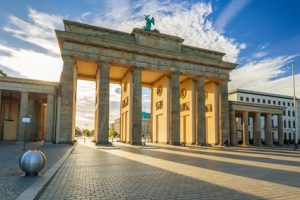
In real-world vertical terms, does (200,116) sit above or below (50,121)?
above

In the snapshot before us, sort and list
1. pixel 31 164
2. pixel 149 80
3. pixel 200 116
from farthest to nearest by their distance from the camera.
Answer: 1. pixel 149 80
2. pixel 200 116
3. pixel 31 164

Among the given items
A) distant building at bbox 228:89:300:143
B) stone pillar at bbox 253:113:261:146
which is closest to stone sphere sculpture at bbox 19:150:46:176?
stone pillar at bbox 253:113:261:146

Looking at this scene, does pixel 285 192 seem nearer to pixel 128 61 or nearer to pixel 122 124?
pixel 128 61

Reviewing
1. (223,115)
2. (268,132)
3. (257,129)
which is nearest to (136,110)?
(223,115)

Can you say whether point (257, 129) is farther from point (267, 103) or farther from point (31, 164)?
point (31, 164)

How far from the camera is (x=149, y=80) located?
4575 cm

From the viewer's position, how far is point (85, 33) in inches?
1316

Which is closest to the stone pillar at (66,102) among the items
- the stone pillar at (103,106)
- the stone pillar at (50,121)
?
the stone pillar at (50,121)

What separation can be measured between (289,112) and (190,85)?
5446 cm

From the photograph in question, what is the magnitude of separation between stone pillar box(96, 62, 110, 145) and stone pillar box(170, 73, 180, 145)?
10502mm

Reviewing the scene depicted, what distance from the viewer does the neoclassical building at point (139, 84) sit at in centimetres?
3170

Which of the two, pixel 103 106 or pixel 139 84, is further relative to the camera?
pixel 139 84

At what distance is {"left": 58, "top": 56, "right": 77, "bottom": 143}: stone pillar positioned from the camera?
30.2 metres

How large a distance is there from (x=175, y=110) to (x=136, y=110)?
21.8ft
